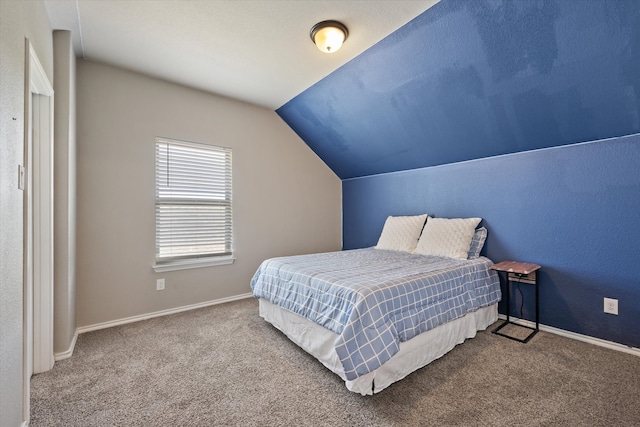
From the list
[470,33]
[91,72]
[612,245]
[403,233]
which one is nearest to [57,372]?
[91,72]

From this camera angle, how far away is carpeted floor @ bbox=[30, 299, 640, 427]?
4.85 ft

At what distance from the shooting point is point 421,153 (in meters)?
3.32

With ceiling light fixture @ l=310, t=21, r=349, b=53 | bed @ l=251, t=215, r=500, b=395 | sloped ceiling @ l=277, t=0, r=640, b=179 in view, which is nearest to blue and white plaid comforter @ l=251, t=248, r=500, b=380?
bed @ l=251, t=215, r=500, b=395

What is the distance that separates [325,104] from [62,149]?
8.06 ft

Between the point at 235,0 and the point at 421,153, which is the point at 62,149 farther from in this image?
the point at 421,153

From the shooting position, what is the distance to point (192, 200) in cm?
317

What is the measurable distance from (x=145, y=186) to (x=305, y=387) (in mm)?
2463

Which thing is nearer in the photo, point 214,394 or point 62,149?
point 214,394

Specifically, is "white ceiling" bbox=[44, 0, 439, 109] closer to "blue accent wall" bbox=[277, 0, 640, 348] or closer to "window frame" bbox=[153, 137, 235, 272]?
"blue accent wall" bbox=[277, 0, 640, 348]

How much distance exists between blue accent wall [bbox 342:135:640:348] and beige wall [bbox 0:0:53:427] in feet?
11.6

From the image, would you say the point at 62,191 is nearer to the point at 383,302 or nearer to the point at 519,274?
the point at 383,302

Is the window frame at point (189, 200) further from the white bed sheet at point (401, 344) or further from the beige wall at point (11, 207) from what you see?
the beige wall at point (11, 207)

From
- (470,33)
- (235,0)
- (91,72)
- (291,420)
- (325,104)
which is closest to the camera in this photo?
(291,420)

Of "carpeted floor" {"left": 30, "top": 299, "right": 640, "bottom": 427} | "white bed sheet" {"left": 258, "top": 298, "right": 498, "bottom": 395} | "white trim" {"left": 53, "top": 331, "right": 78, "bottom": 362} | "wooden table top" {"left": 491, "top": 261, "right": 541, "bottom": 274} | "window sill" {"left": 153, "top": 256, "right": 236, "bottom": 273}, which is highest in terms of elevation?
"wooden table top" {"left": 491, "top": 261, "right": 541, "bottom": 274}
